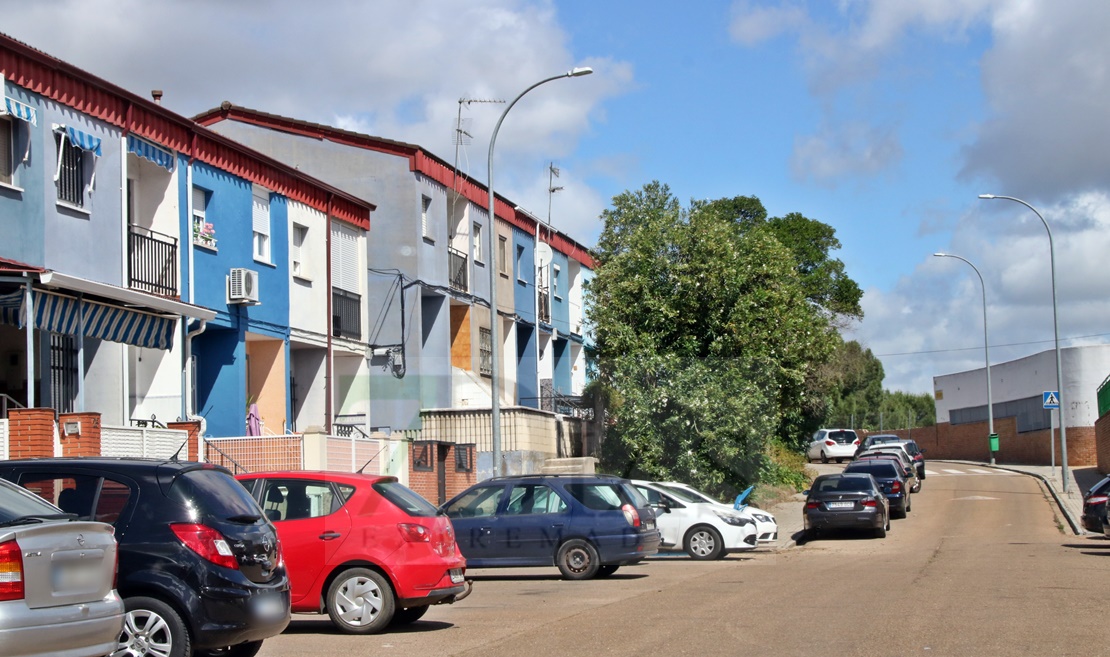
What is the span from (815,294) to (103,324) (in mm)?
46534

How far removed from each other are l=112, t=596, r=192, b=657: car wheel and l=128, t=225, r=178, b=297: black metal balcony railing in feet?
44.4

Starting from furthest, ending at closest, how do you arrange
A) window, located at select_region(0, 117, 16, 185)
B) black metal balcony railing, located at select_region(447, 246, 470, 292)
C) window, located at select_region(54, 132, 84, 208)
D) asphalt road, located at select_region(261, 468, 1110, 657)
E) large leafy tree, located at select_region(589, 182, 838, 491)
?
black metal balcony railing, located at select_region(447, 246, 470, 292) < large leafy tree, located at select_region(589, 182, 838, 491) < window, located at select_region(54, 132, 84, 208) < window, located at select_region(0, 117, 16, 185) < asphalt road, located at select_region(261, 468, 1110, 657)

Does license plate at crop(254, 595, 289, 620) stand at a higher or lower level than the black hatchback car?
lower

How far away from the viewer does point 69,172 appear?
1992 cm

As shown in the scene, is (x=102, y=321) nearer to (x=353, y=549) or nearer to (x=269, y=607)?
(x=353, y=549)

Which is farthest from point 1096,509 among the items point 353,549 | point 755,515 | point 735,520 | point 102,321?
point 102,321

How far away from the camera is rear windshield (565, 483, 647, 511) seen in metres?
17.8

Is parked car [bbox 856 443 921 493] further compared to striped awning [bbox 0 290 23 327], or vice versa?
parked car [bbox 856 443 921 493]

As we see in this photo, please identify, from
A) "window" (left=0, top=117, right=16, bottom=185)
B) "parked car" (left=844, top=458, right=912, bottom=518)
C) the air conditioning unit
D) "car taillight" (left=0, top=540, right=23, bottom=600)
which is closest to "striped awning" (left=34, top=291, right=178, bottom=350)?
"window" (left=0, top=117, right=16, bottom=185)

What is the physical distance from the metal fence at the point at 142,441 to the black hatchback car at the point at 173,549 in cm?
876

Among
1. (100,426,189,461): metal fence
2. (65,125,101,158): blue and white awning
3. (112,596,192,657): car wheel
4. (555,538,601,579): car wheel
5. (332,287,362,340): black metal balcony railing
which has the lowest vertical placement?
(555,538,601,579): car wheel

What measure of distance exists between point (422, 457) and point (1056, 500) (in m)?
19.4

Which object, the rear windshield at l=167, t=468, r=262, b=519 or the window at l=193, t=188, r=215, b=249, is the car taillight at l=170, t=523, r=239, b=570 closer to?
the rear windshield at l=167, t=468, r=262, b=519

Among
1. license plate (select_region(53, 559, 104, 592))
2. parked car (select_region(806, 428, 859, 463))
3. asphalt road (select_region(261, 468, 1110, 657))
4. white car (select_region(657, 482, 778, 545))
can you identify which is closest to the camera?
license plate (select_region(53, 559, 104, 592))
